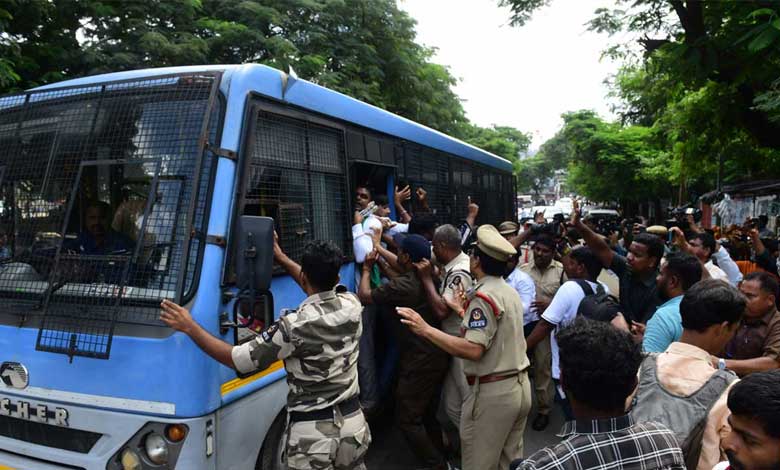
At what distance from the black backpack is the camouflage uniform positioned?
143 cm

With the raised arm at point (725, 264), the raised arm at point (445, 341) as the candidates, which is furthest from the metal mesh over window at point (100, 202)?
the raised arm at point (725, 264)

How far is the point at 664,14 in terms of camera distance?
8.07 metres

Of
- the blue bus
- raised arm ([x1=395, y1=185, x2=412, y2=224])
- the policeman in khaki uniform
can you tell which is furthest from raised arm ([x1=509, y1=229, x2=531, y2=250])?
the blue bus

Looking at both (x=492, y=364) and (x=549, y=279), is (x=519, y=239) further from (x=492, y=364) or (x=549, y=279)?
(x=492, y=364)

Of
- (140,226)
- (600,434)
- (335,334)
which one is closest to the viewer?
(600,434)

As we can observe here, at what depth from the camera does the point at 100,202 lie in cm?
301

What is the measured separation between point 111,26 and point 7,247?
7.02m

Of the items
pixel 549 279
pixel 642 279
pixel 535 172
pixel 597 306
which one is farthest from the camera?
pixel 535 172

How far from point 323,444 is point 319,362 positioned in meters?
0.40

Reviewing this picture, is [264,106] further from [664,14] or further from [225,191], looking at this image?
[664,14]

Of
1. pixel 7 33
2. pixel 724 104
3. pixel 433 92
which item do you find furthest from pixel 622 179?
pixel 7 33

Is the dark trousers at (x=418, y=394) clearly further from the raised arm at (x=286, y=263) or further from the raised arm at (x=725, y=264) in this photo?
the raised arm at (x=725, y=264)

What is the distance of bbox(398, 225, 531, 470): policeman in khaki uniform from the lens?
3.00 m

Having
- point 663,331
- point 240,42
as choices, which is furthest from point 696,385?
point 240,42
